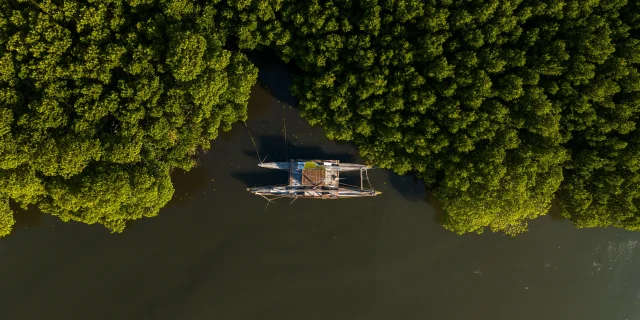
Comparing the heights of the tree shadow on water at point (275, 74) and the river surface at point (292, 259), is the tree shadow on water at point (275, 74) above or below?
above

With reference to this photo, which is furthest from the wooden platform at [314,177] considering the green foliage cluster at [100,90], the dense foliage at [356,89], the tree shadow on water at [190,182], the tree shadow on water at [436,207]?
the tree shadow on water at [436,207]

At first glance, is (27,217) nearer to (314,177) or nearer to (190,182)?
(190,182)

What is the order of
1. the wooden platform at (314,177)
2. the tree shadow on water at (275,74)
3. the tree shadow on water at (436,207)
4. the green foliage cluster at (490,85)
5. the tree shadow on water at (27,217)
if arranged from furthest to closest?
1. the tree shadow on water at (436,207)
2. the tree shadow on water at (275,74)
3. the tree shadow on water at (27,217)
4. the wooden platform at (314,177)
5. the green foliage cluster at (490,85)

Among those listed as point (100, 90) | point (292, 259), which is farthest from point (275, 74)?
point (292, 259)

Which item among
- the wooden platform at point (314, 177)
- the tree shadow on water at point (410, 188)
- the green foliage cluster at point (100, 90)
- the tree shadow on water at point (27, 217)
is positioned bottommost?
the tree shadow on water at point (27, 217)

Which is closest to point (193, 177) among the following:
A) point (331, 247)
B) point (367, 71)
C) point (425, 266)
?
point (331, 247)

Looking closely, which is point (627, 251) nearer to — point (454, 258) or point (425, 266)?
point (454, 258)

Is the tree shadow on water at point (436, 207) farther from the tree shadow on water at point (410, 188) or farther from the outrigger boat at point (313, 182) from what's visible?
the outrigger boat at point (313, 182)
